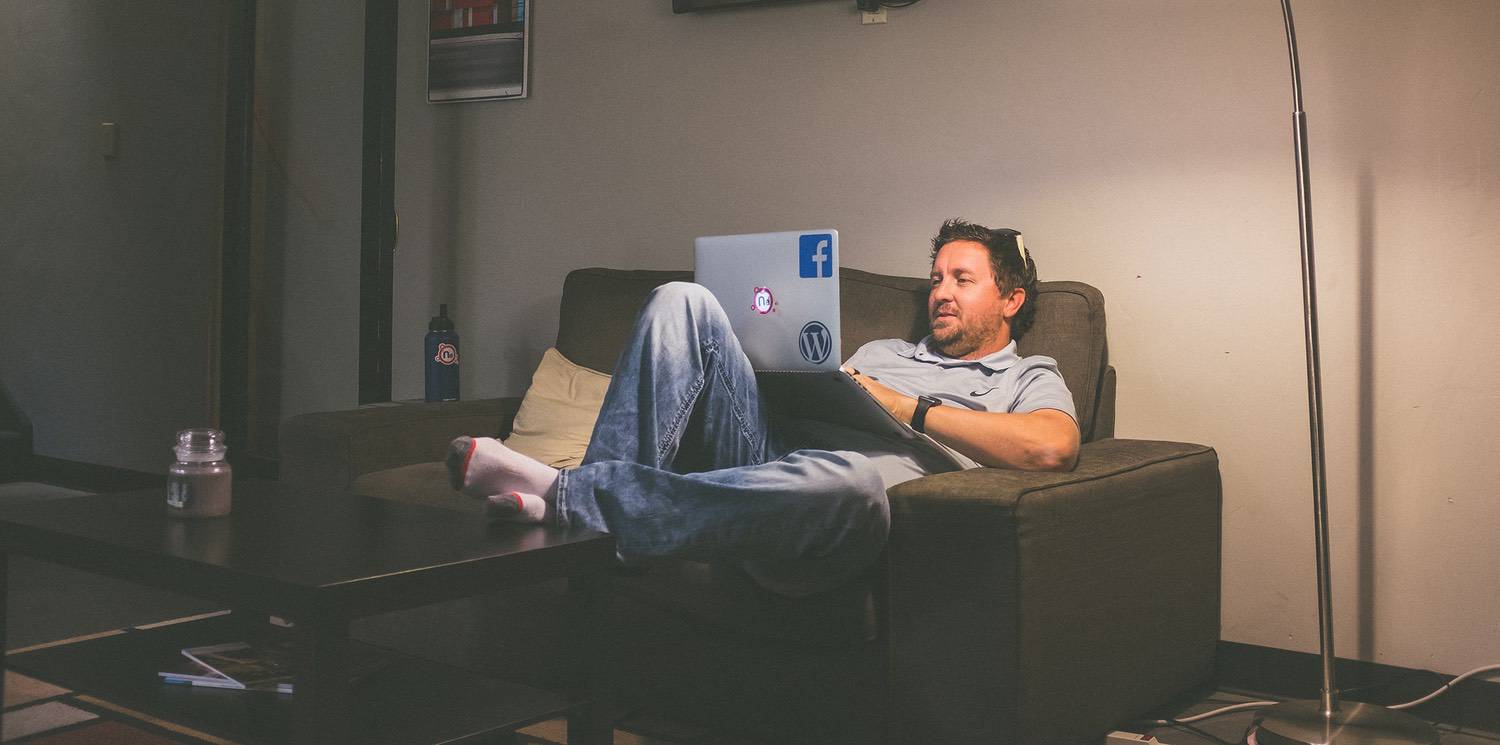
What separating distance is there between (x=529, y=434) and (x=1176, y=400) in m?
1.32

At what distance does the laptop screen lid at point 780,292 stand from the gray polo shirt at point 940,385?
0.24 metres

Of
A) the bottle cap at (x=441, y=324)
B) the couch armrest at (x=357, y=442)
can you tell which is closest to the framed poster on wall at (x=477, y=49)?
the bottle cap at (x=441, y=324)

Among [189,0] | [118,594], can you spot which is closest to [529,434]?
[118,594]

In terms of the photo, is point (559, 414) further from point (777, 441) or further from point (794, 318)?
point (794, 318)

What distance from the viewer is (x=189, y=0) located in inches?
157

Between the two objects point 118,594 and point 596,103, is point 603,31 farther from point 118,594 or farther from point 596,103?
point 118,594

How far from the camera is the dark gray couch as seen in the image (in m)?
1.52

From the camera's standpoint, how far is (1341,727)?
1.80 m

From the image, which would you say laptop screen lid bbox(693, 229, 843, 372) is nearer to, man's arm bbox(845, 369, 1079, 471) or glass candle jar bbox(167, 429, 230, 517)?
man's arm bbox(845, 369, 1079, 471)

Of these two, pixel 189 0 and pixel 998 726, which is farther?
pixel 189 0

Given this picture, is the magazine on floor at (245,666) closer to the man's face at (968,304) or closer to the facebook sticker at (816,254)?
the facebook sticker at (816,254)

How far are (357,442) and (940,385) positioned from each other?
1109 mm

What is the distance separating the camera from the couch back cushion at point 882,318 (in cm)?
217

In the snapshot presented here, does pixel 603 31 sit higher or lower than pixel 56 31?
lower
